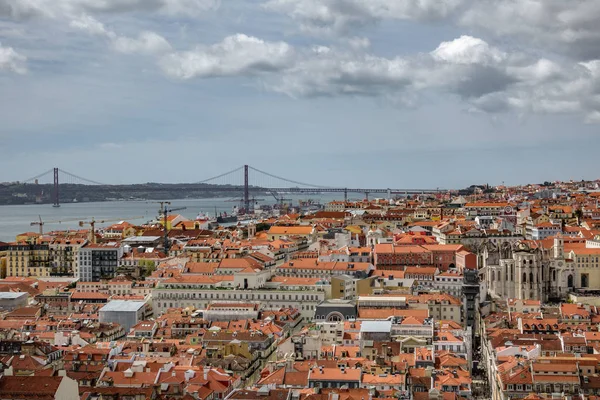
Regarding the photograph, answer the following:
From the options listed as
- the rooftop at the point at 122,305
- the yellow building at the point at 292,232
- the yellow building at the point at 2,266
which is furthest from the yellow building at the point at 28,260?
the rooftop at the point at 122,305

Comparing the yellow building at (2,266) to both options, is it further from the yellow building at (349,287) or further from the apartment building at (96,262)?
the yellow building at (349,287)

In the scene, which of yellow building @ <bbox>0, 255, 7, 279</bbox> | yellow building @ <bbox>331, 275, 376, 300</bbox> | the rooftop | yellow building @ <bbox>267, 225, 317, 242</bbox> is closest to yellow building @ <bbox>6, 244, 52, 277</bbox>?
yellow building @ <bbox>0, 255, 7, 279</bbox>

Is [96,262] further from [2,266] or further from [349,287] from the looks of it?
[349,287]

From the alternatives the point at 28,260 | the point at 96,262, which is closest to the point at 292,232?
the point at 96,262

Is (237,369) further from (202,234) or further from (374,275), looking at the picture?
(202,234)

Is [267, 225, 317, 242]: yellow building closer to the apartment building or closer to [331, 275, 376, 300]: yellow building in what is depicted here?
the apartment building

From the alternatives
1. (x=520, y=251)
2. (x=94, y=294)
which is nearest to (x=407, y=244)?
(x=520, y=251)

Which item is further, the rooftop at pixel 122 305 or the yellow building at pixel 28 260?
the yellow building at pixel 28 260

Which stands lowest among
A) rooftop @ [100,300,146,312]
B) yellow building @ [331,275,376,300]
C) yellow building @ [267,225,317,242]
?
rooftop @ [100,300,146,312]
